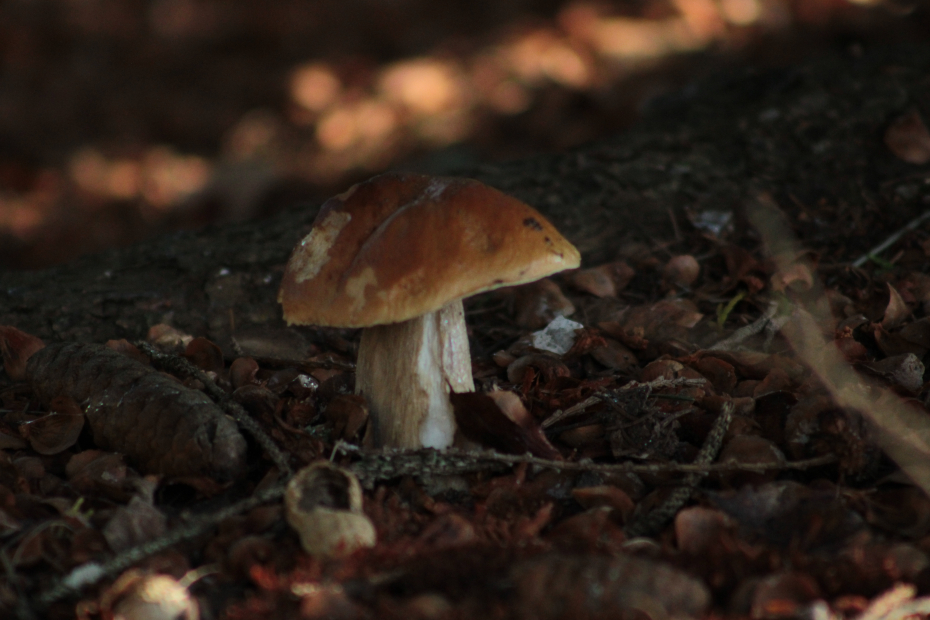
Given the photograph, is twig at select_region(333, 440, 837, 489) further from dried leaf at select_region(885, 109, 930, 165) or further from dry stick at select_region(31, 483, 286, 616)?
dried leaf at select_region(885, 109, 930, 165)

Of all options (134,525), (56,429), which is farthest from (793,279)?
(56,429)

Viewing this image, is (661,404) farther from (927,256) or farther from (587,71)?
(587,71)

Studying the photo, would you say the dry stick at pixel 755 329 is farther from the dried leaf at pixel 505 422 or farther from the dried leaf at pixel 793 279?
the dried leaf at pixel 505 422

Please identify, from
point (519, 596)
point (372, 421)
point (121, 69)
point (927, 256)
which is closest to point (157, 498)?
point (372, 421)

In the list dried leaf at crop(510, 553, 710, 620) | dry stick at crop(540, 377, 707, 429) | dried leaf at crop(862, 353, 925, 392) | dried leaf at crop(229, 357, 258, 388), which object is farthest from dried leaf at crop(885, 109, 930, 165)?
dried leaf at crop(229, 357, 258, 388)

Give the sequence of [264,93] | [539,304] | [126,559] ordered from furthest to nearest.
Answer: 1. [264,93]
2. [539,304]
3. [126,559]

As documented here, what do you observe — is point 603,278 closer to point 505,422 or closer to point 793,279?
point 793,279
